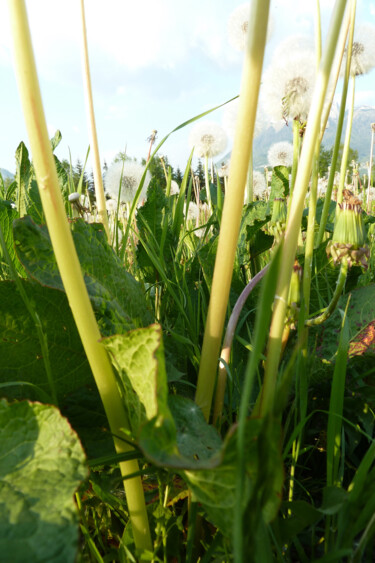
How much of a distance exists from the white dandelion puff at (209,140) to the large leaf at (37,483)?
232 cm

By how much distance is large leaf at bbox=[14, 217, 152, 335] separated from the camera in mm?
503

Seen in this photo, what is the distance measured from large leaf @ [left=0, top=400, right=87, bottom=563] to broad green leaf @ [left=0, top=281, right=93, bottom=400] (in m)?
0.13

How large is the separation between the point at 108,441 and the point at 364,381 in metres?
0.39

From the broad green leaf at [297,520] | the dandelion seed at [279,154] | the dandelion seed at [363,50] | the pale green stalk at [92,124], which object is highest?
the dandelion seed at [363,50]

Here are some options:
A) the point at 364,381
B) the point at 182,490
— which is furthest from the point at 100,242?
the point at 364,381

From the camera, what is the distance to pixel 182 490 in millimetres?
515

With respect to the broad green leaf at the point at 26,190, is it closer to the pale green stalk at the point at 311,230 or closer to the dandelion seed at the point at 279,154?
the pale green stalk at the point at 311,230

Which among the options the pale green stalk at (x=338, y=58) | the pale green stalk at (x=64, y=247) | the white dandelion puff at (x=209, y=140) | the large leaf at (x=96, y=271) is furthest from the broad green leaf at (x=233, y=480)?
the white dandelion puff at (x=209, y=140)

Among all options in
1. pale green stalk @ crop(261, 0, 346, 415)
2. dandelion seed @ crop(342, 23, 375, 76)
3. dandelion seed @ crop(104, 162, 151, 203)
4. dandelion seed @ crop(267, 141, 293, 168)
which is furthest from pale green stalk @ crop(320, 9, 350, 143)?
dandelion seed @ crop(267, 141, 293, 168)

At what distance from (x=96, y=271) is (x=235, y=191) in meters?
0.22

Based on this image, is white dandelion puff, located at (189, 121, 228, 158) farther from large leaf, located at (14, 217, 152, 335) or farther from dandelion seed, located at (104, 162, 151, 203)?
large leaf, located at (14, 217, 152, 335)

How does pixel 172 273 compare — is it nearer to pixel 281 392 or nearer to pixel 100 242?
pixel 100 242

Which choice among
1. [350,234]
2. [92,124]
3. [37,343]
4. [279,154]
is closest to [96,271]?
[37,343]

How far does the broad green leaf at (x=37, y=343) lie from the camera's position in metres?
0.51
